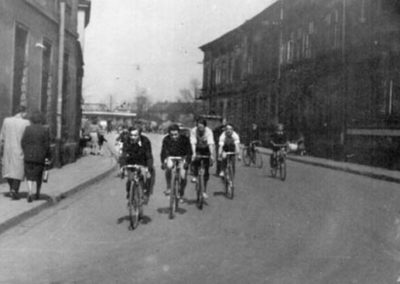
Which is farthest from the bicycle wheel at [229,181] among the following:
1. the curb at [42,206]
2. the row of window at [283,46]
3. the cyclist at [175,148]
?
the row of window at [283,46]

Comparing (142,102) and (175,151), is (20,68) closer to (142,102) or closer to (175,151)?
(175,151)

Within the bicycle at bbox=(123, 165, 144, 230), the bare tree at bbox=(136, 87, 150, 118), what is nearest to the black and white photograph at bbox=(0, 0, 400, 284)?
the bicycle at bbox=(123, 165, 144, 230)

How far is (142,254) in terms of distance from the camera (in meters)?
8.01

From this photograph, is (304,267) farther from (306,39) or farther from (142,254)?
(306,39)

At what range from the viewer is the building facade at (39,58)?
16.7 m

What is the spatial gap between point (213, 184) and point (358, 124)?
12.1m

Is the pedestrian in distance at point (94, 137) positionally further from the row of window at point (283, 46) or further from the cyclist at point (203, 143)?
the cyclist at point (203, 143)

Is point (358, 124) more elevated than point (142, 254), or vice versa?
point (358, 124)

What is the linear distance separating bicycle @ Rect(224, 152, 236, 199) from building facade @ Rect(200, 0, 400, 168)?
36.4 feet

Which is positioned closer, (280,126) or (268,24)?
(280,126)

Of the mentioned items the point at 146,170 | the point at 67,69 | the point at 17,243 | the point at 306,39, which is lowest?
the point at 17,243

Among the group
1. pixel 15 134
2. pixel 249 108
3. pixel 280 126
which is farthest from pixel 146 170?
pixel 249 108

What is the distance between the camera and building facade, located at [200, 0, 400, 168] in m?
25.8

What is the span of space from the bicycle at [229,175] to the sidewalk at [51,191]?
3.55m
